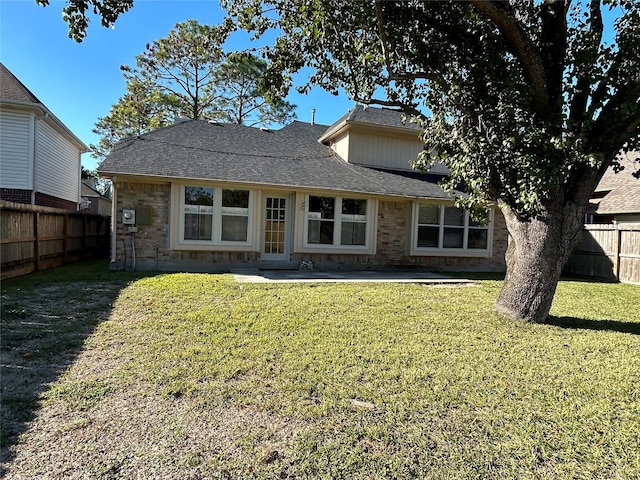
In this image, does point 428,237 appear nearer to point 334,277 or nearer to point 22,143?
point 334,277

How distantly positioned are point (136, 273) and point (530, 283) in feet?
28.3

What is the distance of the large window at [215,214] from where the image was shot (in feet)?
33.5

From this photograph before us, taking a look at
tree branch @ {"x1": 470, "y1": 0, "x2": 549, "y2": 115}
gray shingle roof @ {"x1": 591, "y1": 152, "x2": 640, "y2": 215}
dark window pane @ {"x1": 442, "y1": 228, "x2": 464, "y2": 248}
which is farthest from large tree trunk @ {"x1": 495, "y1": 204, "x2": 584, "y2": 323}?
gray shingle roof @ {"x1": 591, "y1": 152, "x2": 640, "y2": 215}

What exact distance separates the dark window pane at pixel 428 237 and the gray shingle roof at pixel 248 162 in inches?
47.0

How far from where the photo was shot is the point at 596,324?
239 inches

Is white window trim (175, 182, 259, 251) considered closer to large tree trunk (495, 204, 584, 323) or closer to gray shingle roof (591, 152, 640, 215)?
large tree trunk (495, 204, 584, 323)

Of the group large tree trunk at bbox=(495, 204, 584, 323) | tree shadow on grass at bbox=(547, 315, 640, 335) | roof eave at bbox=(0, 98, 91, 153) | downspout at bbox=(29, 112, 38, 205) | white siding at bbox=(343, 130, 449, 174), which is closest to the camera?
large tree trunk at bbox=(495, 204, 584, 323)

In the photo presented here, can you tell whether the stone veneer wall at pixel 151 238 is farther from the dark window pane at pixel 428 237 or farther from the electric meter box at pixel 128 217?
the dark window pane at pixel 428 237

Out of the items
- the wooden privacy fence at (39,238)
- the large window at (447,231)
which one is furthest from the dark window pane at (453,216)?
the wooden privacy fence at (39,238)

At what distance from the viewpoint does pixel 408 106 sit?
A: 6.95m

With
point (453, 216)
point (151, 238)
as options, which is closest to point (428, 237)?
point (453, 216)

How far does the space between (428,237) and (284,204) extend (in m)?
5.03

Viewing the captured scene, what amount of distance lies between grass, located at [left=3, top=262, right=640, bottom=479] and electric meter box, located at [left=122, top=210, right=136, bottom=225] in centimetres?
449

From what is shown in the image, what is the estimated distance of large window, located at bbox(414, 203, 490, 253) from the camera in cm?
1226
